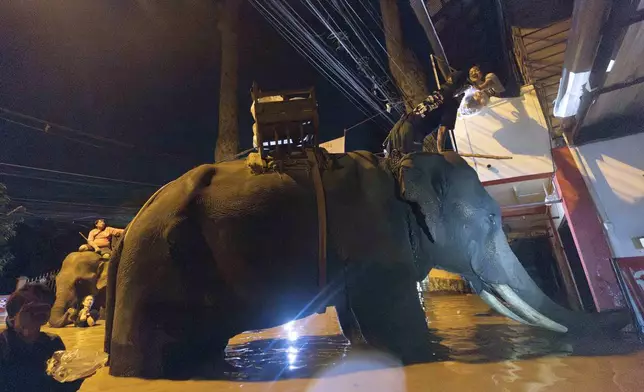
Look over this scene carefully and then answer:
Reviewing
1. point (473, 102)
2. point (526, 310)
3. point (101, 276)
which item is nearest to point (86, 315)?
point (101, 276)

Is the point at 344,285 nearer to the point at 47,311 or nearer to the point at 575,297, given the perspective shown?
the point at 47,311

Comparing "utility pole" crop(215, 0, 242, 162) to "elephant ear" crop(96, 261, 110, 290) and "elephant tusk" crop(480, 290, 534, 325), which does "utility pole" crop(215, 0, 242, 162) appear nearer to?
"elephant ear" crop(96, 261, 110, 290)

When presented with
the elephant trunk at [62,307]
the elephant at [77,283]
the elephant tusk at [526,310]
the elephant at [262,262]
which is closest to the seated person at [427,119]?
the elephant tusk at [526,310]

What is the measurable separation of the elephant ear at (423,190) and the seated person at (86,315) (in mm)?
7846

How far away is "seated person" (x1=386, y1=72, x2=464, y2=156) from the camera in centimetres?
816

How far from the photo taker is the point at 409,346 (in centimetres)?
301

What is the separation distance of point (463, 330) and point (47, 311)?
4236 millimetres

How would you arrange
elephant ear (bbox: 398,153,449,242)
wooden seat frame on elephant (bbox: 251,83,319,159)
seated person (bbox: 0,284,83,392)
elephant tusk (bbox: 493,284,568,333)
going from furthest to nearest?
1. elephant tusk (bbox: 493,284,568,333)
2. elephant ear (bbox: 398,153,449,242)
3. wooden seat frame on elephant (bbox: 251,83,319,159)
4. seated person (bbox: 0,284,83,392)

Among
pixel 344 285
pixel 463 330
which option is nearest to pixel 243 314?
pixel 344 285

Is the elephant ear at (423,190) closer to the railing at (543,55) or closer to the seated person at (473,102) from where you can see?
the seated person at (473,102)

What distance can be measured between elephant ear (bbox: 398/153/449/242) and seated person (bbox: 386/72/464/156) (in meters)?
4.33

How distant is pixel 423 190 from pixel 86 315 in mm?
8170

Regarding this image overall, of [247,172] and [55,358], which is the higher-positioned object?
[247,172]

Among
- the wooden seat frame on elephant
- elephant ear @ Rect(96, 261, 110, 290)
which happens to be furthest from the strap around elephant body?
elephant ear @ Rect(96, 261, 110, 290)
